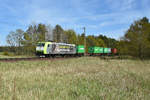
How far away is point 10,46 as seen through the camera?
1634 inches

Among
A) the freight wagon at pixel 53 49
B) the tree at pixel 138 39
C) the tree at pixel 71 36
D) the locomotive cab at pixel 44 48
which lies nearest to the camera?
the locomotive cab at pixel 44 48

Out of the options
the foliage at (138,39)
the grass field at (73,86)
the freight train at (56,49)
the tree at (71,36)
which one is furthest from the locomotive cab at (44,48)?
the tree at (71,36)

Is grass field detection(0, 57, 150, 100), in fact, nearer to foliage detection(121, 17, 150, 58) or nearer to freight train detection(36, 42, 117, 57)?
freight train detection(36, 42, 117, 57)

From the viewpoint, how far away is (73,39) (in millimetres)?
45281

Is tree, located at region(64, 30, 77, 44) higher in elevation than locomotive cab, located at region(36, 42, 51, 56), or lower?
higher

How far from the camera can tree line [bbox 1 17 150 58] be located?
2308cm

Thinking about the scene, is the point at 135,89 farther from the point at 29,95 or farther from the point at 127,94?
the point at 29,95

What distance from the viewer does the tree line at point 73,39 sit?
23.1 meters

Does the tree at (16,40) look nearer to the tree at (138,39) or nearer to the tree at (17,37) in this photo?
the tree at (17,37)

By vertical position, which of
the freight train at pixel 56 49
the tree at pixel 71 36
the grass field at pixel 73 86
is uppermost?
the tree at pixel 71 36

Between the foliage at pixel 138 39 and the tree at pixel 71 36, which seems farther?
the tree at pixel 71 36

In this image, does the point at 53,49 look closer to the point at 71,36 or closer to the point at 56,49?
the point at 56,49

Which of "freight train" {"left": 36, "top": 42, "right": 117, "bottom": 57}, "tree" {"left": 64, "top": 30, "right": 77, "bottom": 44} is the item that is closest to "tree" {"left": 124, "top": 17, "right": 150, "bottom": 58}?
"freight train" {"left": 36, "top": 42, "right": 117, "bottom": 57}

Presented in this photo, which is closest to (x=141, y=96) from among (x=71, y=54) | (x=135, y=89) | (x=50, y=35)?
(x=135, y=89)
